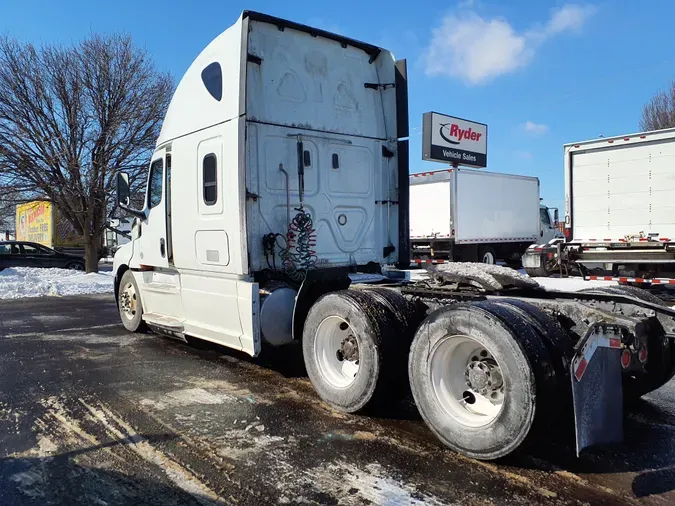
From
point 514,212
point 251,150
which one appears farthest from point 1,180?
point 514,212

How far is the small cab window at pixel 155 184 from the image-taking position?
704 centimetres

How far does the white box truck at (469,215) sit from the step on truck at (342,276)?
1286cm

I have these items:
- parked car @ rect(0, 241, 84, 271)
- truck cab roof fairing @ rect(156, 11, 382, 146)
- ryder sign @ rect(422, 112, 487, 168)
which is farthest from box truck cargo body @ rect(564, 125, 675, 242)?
parked car @ rect(0, 241, 84, 271)

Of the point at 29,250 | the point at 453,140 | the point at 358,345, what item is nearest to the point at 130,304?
the point at 358,345

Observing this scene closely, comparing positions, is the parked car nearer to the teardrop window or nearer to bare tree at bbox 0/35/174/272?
bare tree at bbox 0/35/174/272

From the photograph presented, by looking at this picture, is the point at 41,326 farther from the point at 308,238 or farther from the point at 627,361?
the point at 627,361

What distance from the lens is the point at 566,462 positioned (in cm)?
360

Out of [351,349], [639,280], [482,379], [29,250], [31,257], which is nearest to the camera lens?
[482,379]

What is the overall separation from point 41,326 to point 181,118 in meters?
5.41

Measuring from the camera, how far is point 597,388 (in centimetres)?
336

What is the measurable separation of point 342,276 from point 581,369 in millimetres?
3098

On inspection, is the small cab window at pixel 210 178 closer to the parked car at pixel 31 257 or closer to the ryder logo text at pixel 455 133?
the parked car at pixel 31 257

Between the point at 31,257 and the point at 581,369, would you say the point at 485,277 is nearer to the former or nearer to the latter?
the point at 581,369

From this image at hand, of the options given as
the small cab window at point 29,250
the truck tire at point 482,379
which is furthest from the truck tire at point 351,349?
the small cab window at point 29,250
